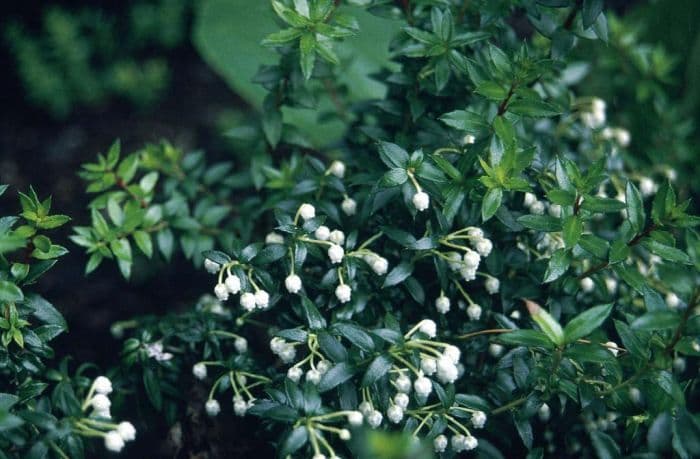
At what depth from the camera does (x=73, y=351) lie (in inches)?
98.7

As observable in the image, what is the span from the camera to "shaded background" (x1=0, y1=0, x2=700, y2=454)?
2.71 meters

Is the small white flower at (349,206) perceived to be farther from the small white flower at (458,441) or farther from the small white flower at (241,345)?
the small white flower at (458,441)

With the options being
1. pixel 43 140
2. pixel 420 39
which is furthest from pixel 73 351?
pixel 420 39

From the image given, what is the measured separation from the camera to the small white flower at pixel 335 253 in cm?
153

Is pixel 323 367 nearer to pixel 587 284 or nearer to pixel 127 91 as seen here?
pixel 587 284

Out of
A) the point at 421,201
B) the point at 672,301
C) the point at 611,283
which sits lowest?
the point at 672,301

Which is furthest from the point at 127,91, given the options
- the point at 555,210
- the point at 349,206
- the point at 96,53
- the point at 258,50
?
the point at 555,210

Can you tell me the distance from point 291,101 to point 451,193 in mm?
595

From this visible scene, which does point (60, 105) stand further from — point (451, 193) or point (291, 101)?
point (451, 193)

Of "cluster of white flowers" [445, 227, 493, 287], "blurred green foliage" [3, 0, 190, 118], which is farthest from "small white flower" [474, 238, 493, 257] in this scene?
"blurred green foliage" [3, 0, 190, 118]

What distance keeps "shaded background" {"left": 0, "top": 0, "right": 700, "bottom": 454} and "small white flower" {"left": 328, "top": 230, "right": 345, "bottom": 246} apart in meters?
1.22

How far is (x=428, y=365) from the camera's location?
139 centimetres

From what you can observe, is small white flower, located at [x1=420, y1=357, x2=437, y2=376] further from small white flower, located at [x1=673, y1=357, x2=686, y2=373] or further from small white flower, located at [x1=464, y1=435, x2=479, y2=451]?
small white flower, located at [x1=673, y1=357, x2=686, y2=373]

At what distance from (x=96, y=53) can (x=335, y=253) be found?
97.1 inches
